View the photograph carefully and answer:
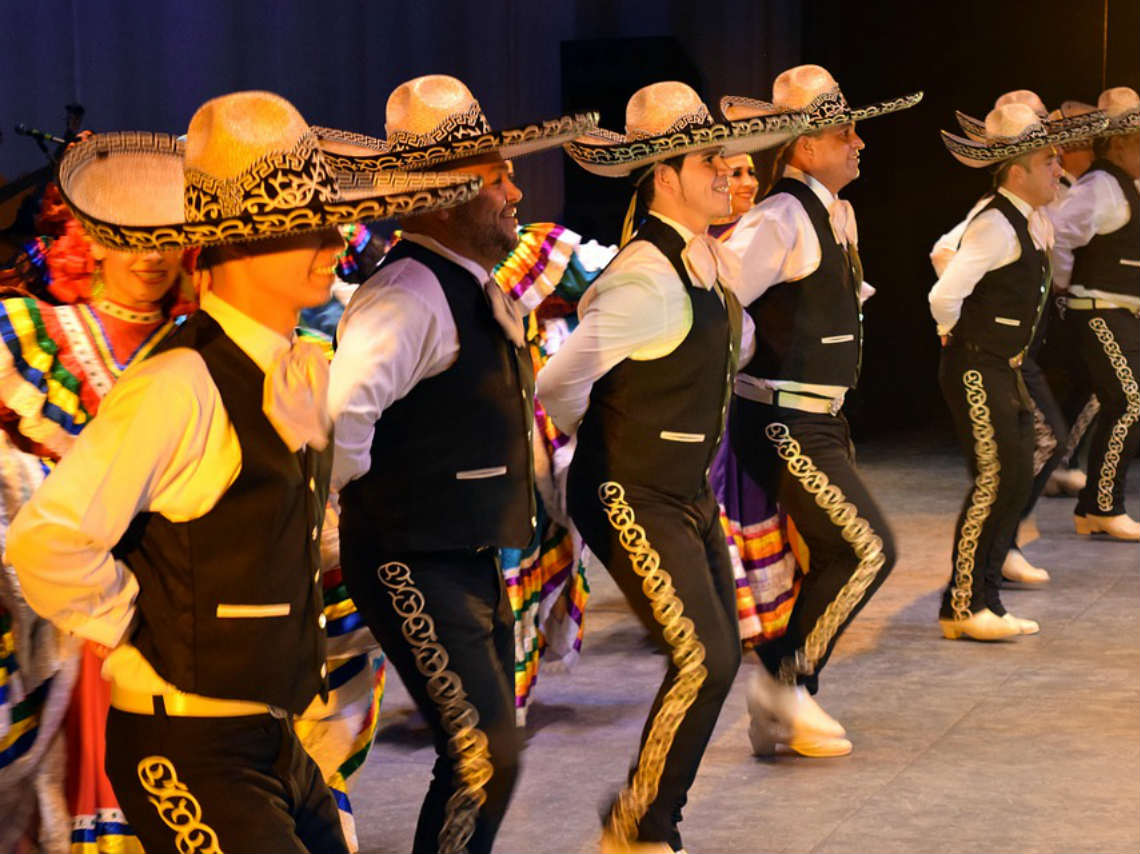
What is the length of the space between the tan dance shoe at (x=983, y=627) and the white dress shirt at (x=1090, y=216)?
6.77ft

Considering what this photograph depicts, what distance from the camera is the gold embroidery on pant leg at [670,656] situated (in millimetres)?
3469

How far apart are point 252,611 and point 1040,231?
158 inches

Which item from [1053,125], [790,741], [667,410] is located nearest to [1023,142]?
[1053,125]

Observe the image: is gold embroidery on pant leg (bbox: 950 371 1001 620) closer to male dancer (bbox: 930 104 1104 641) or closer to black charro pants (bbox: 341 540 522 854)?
male dancer (bbox: 930 104 1104 641)

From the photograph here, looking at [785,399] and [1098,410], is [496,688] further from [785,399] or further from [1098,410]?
[1098,410]

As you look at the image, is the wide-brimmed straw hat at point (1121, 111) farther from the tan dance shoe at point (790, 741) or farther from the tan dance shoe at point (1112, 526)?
the tan dance shoe at point (790, 741)

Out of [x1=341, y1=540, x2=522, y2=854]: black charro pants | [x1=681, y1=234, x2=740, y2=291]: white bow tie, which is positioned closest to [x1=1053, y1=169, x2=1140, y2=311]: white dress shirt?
[x1=681, y1=234, x2=740, y2=291]: white bow tie

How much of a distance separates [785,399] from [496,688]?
165 cm

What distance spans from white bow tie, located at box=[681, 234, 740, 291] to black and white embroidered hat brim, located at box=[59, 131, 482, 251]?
114cm

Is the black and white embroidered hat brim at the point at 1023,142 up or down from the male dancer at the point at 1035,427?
up

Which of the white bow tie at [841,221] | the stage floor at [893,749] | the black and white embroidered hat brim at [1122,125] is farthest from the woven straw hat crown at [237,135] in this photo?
the black and white embroidered hat brim at [1122,125]

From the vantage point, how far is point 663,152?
12.0ft

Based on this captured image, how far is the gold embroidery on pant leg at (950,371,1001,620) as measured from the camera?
5594 mm

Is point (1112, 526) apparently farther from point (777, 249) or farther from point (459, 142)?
point (459, 142)
